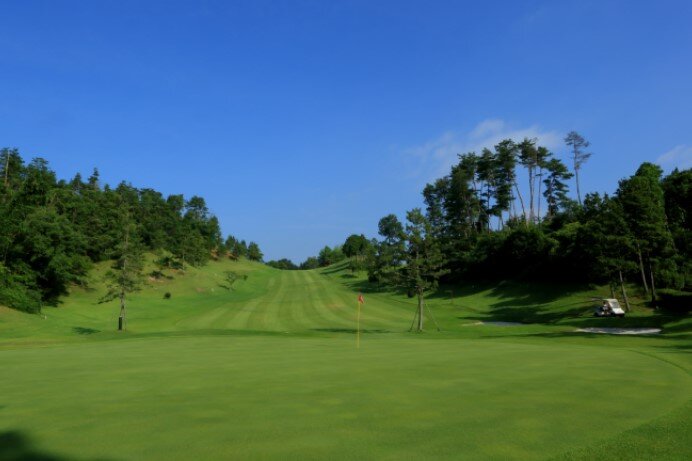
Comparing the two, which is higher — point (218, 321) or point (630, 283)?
point (630, 283)

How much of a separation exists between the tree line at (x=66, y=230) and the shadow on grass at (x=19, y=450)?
44.5m

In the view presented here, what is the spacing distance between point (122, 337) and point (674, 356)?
30560 millimetres

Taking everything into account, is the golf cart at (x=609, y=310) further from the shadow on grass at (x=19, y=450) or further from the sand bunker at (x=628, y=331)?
the shadow on grass at (x=19, y=450)

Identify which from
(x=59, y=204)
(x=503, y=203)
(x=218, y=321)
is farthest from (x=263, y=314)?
(x=503, y=203)

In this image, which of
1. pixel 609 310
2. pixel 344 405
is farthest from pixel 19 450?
pixel 609 310

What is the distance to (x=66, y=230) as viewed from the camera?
2736 inches

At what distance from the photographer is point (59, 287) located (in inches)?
2697

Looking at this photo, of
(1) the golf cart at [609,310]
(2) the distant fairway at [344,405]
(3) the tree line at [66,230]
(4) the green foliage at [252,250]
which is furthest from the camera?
(4) the green foliage at [252,250]

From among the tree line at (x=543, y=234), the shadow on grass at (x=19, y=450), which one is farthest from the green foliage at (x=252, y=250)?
the shadow on grass at (x=19, y=450)

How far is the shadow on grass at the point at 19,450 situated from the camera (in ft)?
19.8

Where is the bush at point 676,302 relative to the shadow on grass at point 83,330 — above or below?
above

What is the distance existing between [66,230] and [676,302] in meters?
76.8

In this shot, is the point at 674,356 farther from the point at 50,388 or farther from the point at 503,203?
the point at 503,203

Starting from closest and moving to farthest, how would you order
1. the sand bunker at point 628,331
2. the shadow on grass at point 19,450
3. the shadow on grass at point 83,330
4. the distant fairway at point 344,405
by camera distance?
the shadow on grass at point 19,450 → the distant fairway at point 344,405 → the sand bunker at point 628,331 → the shadow on grass at point 83,330
